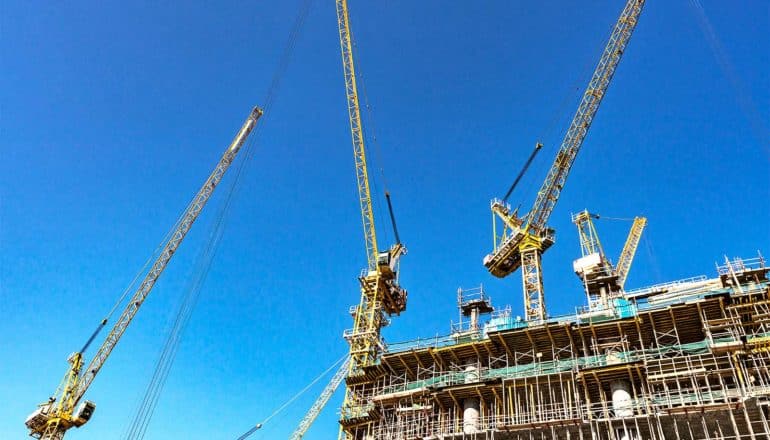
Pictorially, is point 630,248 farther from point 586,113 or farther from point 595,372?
point 595,372

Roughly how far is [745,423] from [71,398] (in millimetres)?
78816

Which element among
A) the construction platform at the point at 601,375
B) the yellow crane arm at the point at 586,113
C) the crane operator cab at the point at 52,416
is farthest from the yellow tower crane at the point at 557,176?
the crane operator cab at the point at 52,416

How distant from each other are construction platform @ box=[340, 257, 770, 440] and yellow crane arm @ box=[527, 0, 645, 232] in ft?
74.5

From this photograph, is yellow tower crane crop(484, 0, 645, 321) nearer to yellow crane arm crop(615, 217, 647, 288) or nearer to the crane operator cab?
yellow crane arm crop(615, 217, 647, 288)

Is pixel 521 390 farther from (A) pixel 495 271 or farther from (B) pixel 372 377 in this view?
(A) pixel 495 271

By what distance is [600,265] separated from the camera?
6781 cm

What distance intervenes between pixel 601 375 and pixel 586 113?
4278 cm

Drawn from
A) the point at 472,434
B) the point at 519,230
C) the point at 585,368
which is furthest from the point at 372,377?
the point at 519,230

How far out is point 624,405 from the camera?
4569 centimetres

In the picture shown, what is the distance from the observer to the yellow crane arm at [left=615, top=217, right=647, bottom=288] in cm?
7960

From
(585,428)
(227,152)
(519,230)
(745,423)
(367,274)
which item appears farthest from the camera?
(227,152)

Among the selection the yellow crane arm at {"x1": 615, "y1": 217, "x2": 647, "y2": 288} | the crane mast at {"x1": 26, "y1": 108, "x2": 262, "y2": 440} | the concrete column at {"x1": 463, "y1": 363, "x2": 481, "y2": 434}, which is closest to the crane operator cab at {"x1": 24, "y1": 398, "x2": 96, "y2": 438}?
the crane mast at {"x1": 26, "y1": 108, "x2": 262, "y2": 440}

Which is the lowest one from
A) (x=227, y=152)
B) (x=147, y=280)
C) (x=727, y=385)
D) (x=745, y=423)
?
(x=745, y=423)

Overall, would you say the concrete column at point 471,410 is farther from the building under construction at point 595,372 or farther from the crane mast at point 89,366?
the crane mast at point 89,366
